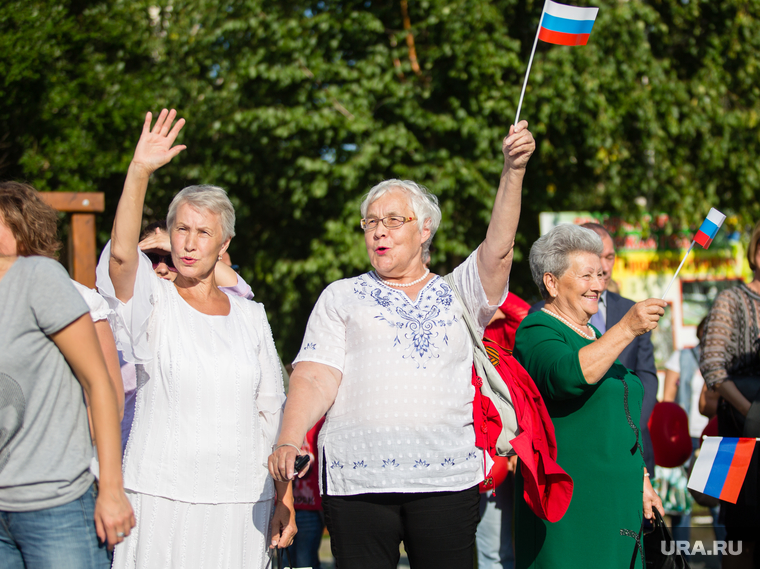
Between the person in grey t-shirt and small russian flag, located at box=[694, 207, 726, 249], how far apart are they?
8.81 ft

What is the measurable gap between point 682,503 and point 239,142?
18.5 ft

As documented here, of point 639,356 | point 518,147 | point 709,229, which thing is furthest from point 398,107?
point 518,147

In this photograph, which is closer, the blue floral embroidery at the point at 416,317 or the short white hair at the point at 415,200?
the blue floral embroidery at the point at 416,317

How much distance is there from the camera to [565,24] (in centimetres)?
286

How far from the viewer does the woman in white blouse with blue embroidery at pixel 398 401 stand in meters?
2.41

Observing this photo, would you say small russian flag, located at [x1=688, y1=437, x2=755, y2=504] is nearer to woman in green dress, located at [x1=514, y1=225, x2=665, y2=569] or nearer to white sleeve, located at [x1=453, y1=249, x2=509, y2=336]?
woman in green dress, located at [x1=514, y1=225, x2=665, y2=569]

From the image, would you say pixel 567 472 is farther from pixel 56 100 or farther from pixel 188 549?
pixel 56 100

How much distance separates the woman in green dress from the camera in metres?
2.72

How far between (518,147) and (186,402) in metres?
1.45

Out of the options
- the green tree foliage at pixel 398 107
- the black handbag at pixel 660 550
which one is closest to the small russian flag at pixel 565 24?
the black handbag at pixel 660 550

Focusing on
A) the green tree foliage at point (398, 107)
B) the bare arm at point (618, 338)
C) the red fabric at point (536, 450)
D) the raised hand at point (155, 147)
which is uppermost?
the green tree foliage at point (398, 107)

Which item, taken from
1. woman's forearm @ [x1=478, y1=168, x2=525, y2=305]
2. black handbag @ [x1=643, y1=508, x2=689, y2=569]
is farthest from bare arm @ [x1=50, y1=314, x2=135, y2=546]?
black handbag @ [x1=643, y1=508, x2=689, y2=569]

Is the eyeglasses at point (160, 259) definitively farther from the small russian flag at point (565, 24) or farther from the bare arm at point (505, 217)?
the small russian flag at point (565, 24)

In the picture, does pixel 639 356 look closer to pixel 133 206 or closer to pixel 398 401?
pixel 398 401
